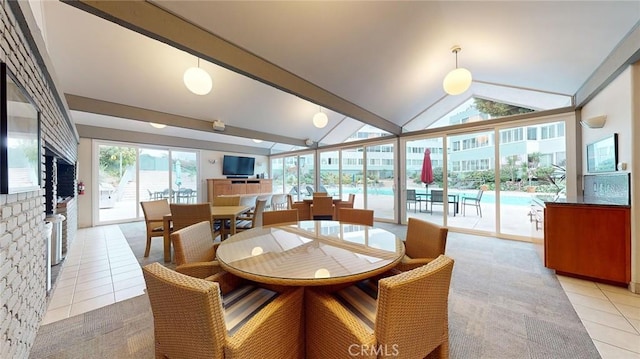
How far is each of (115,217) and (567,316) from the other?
869 centimetres

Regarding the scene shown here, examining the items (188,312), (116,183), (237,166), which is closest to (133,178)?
(116,183)

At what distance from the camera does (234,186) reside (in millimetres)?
7980

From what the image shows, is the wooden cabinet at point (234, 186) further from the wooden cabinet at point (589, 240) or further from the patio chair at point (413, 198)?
the wooden cabinet at point (589, 240)

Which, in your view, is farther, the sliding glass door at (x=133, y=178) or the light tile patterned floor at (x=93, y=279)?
the sliding glass door at (x=133, y=178)

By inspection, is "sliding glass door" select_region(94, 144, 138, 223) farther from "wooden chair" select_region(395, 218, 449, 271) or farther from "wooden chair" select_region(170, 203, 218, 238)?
"wooden chair" select_region(395, 218, 449, 271)

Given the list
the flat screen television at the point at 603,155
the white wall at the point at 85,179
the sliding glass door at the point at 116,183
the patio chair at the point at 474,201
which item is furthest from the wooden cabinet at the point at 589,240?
the white wall at the point at 85,179

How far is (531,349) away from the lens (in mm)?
1574

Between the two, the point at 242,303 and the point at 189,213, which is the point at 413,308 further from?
the point at 189,213

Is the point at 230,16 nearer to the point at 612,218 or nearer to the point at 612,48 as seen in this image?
the point at 612,48

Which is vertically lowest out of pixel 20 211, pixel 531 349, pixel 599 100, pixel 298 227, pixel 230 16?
pixel 531 349

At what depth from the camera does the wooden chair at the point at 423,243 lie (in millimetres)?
1639

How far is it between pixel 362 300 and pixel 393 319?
47 cm

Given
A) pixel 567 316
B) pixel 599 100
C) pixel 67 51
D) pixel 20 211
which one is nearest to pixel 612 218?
pixel 567 316

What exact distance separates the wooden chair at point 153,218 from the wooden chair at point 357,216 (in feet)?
8.73
